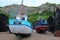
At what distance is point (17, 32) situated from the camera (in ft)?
54.7

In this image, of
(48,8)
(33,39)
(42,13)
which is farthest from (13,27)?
(48,8)

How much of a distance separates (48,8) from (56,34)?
A: 19907mm

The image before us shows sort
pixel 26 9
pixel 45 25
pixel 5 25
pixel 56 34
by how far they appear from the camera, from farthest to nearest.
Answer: pixel 26 9 → pixel 5 25 → pixel 45 25 → pixel 56 34

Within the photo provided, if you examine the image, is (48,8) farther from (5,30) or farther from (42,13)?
(5,30)

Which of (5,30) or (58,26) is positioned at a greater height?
(58,26)

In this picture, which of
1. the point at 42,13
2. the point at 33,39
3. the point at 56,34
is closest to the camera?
the point at 33,39

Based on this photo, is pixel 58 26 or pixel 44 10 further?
pixel 44 10

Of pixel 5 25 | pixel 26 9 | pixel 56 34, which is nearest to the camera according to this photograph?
pixel 56 34

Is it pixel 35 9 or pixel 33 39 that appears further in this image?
pixel 35 9

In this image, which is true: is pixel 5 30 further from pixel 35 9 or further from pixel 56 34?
pixel 35 9

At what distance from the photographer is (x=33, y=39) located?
619 inches

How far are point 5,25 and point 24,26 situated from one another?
6790mm

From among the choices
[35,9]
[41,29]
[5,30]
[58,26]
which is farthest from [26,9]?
[58,26]

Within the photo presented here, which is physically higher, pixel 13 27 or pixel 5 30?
pixel 13 27
